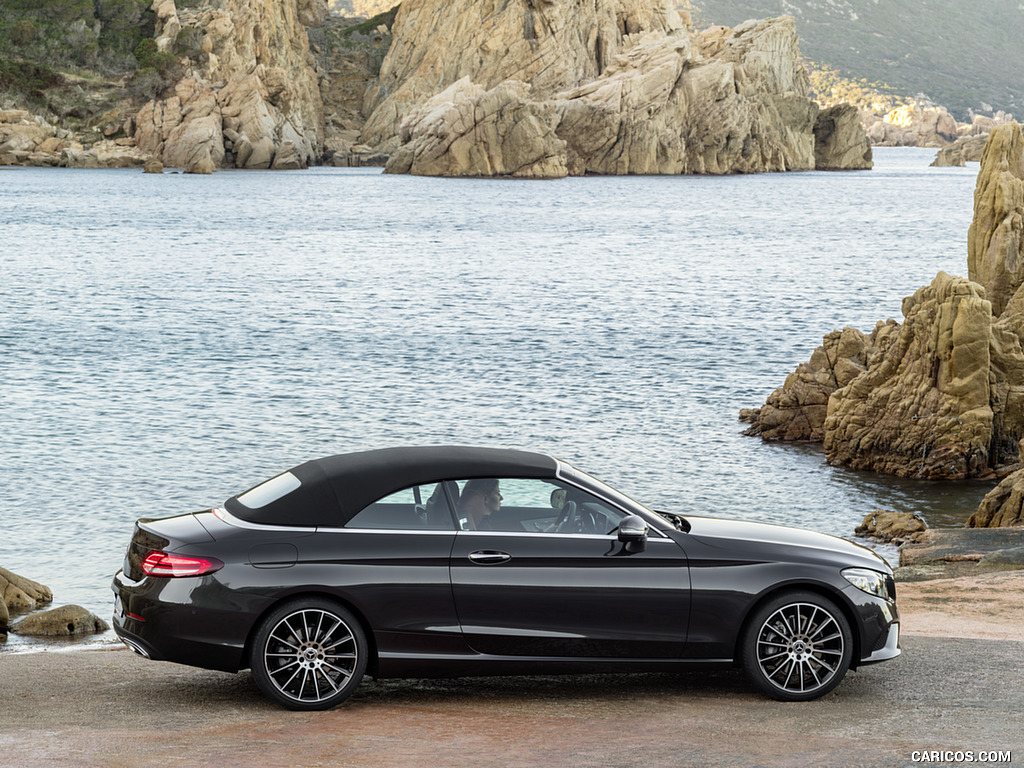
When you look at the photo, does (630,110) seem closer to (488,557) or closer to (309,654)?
(488,557)

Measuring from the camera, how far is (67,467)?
2152 centimetres

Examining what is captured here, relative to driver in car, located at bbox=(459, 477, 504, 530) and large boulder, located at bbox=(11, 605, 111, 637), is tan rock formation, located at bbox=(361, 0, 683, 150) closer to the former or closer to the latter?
large boulder, located at bbox=(11, 605, 111, 637)

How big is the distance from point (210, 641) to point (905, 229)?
8637 centimetres

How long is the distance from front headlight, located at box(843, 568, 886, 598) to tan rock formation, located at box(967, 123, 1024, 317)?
63.4ft

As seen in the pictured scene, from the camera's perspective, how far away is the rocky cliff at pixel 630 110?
136 m

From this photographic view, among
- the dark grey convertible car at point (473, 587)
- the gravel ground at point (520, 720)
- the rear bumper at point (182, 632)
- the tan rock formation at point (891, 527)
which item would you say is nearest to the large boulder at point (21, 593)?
the gravel ground at point (520, 720)

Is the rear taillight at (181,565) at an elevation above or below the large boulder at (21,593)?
above

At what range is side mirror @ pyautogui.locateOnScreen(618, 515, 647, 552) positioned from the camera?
279 inches

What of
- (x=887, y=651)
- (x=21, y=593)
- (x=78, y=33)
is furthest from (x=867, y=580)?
(x=78, y=33)

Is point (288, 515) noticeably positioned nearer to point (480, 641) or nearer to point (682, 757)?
point (480, 641)

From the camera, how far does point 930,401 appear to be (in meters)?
22.8

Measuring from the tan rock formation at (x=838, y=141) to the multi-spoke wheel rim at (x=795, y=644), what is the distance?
176107 millimetres

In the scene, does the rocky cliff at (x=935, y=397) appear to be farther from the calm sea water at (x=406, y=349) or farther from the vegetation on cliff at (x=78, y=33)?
the vegetation on cliff at (x=78, y=33)

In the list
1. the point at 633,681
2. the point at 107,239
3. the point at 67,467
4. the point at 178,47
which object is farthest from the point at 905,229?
the point at 178,47
